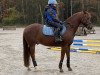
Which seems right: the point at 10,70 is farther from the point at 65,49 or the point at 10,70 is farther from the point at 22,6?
the point at 22,6

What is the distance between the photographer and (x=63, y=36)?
11930 millimetres

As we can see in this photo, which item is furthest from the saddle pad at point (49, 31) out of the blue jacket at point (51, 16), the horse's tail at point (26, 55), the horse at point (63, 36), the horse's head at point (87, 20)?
the horse's tail at point (26, 55)

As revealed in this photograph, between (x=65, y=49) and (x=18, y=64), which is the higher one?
(x=65, y=49)

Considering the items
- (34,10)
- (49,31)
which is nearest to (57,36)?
(49,31)

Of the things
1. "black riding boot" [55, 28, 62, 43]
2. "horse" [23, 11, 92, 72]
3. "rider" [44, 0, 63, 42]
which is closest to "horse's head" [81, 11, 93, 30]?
"horse" [23, 11, 92, 72]

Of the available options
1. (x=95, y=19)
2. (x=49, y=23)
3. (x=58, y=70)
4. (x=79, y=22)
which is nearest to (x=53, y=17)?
(x=49, y=23)

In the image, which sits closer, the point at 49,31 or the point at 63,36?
the point at 63,36

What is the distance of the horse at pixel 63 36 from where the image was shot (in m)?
11.9

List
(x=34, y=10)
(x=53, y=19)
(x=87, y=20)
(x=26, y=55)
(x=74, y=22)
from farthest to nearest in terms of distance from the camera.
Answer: (x=34, y=10) → (x=26, y=55) → (x=74, y=22) → (x=87, y=20) → (x=53, y=19)

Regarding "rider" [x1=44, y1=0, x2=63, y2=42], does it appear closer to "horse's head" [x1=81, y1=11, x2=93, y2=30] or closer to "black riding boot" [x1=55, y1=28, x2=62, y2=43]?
"black riding boot" [x1=55, y1=28, x2=62, y2=43]

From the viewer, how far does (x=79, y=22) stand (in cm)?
1222

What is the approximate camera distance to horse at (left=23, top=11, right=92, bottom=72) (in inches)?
470

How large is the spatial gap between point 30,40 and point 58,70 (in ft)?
5.00

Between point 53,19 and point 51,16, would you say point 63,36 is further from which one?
point 51,16
